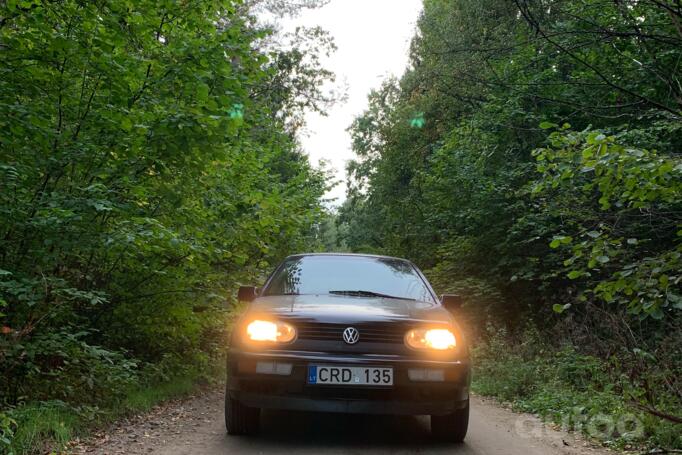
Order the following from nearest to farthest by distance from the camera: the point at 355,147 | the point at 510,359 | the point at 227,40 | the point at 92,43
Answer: the point at 92,43 < the point at 227,40 < the point at 510,359 < the point at 355,147

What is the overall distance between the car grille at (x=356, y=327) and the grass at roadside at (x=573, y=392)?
1.68m

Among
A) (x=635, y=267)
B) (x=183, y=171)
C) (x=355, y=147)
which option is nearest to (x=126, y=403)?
(x=183, y=171)

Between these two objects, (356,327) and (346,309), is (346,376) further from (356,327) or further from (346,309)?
(346,309)

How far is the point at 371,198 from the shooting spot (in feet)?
107

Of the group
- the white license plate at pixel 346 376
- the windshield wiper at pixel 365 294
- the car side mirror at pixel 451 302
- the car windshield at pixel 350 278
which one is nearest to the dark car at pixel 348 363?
the white license plate at pixel 346 376

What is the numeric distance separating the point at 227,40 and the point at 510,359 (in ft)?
23.9

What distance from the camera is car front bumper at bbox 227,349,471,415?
4594 mm

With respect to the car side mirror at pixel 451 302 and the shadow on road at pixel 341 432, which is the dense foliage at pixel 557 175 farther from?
the shadow on road at pixel 341 432

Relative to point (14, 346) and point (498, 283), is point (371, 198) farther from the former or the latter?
point (14, 346)

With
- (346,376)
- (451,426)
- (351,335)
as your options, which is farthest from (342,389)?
(451,426)

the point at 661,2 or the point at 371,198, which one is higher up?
the point at 371,198

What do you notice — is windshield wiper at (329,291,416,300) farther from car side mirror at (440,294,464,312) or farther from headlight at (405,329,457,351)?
headlight at (405,329,457,351)

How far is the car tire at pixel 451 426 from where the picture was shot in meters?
5.13

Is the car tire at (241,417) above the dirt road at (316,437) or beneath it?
above
